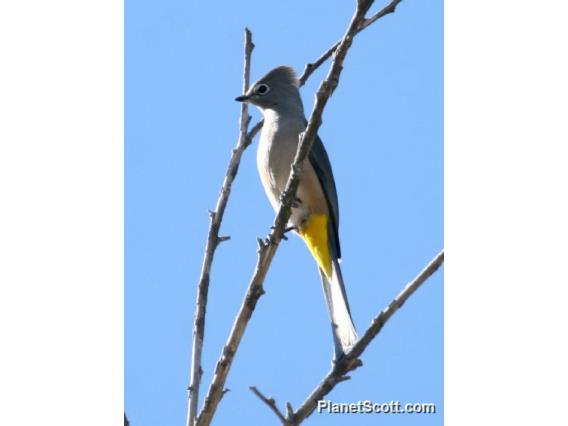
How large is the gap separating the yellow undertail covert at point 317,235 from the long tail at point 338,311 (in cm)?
Result: 13

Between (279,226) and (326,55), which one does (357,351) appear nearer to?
(279,226)

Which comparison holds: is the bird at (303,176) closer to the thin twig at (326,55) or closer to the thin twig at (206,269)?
the thin twig at (326,55)

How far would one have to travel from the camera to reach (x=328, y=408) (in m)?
3.84

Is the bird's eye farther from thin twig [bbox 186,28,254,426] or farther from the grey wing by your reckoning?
thin twig [bbox 186,28,254,426]

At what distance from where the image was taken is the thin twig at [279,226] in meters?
3.41

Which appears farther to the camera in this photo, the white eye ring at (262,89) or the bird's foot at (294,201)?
the white eye ring at (262,89)

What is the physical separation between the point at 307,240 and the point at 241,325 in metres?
2.28

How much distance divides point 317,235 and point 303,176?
1.72 feet

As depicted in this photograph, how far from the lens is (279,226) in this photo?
400 cm

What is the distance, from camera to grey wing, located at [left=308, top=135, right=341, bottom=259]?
5.82 meters

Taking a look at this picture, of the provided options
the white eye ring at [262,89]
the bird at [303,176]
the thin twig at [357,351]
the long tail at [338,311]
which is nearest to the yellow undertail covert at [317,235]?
the bird at [303,176]

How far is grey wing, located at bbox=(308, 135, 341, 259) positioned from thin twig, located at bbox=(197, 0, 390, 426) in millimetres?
1817

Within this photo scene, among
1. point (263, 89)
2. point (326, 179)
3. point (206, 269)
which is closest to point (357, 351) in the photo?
point (206, 269)
